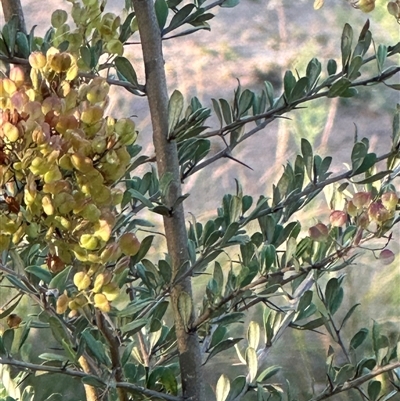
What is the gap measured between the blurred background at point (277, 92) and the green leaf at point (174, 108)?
692 millimetres

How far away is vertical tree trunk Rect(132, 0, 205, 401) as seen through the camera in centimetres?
45

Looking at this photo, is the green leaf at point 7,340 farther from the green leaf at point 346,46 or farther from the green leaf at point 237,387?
the green leaf at point 346,46

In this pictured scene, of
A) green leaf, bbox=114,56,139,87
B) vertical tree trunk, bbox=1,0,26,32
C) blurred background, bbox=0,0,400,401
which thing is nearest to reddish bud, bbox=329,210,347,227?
green leaf, bbox=114,56,139,87

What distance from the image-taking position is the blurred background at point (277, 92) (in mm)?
1145

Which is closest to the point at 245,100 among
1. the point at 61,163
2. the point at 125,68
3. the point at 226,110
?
the point at 226,110

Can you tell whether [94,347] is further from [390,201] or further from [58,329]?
[390,201]

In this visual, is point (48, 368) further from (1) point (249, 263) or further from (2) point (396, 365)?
(2) point (396, 365)

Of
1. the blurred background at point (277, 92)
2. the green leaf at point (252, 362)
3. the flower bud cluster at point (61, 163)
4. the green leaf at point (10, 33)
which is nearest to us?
the flower bud cluster at point (61, 163)

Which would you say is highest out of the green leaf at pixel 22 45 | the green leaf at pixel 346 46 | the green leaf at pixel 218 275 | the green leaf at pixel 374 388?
the green leaf at pixel 22 45

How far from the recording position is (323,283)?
3.76ft

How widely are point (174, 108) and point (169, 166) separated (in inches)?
2.0

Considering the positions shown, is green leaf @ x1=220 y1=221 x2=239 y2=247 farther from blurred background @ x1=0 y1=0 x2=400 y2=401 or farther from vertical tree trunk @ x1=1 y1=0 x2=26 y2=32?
blurred background @ x1=0 y1=0 x2=400 y2=401

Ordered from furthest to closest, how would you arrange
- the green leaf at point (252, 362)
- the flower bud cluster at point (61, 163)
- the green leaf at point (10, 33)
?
the green leaf at point (252, 362)
the green leaf at point (10, 33)
the flower bud cluster at point (61, 163)

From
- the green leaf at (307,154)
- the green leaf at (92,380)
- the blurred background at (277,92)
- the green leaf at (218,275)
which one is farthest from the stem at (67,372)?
the blurred background at (277,92)
